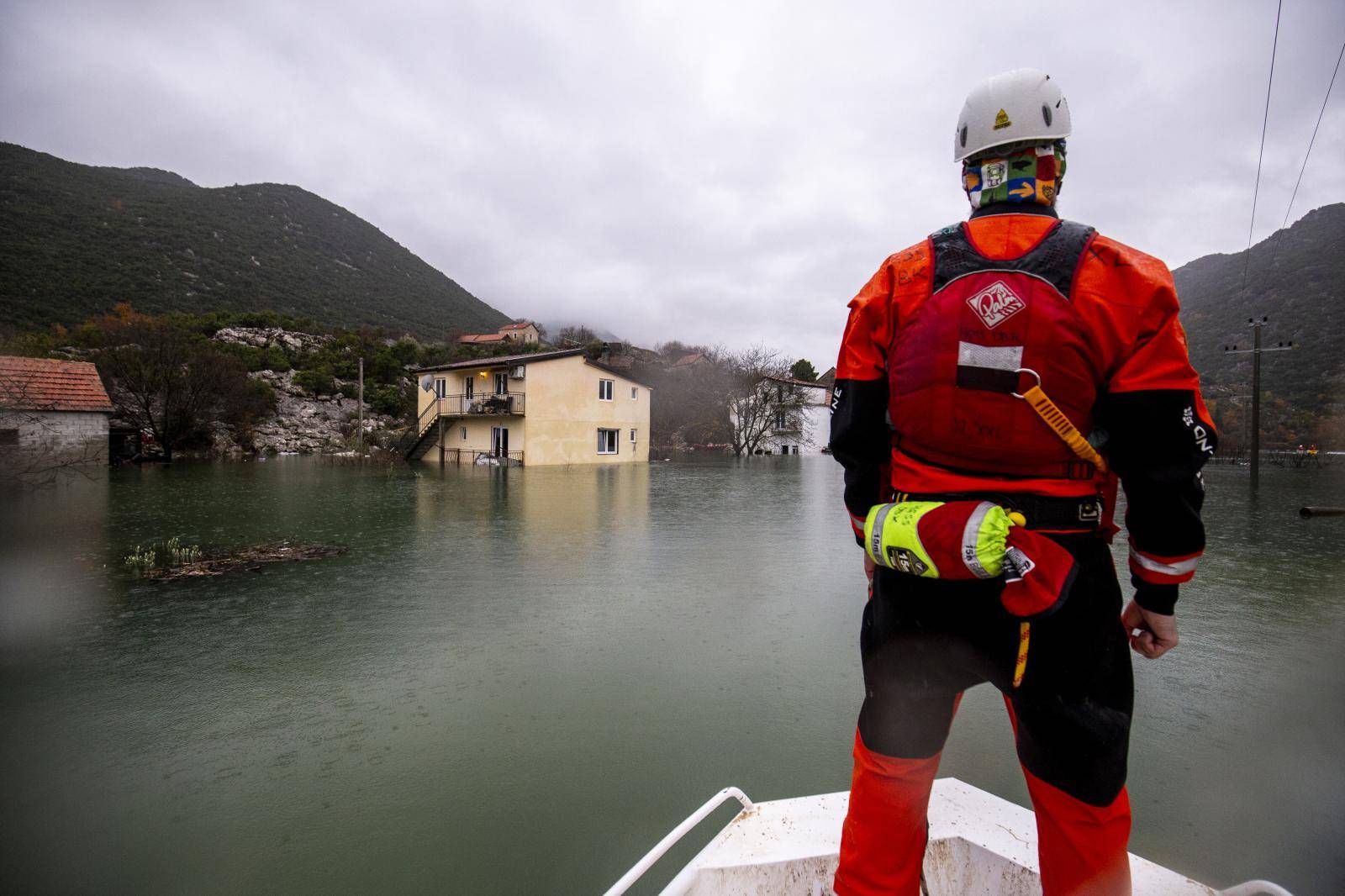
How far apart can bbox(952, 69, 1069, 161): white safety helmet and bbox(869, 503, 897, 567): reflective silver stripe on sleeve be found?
0.80 m

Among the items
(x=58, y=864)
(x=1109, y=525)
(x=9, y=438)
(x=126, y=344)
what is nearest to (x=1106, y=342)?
(x=1109, y=525)

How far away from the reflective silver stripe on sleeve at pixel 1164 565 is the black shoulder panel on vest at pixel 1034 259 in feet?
1.70

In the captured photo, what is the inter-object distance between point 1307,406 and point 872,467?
33.4m

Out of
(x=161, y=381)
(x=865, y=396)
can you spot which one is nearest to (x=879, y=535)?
(x=865, y=396)

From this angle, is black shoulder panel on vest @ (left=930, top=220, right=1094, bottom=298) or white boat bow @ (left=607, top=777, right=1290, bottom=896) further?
white boat bow @ (left=607, top=777, right=1290, bottom=896)

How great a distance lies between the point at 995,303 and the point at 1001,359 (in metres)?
0.11

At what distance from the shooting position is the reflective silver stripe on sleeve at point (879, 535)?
1.21 m

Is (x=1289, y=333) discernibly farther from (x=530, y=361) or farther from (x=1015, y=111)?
(x=1015, y=111)

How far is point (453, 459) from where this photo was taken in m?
23.8

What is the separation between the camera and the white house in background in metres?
35.9

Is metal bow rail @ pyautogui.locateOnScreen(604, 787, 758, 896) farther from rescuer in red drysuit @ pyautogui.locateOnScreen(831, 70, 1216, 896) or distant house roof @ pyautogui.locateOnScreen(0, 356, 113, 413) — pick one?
distant house roof @ pyautogui.locateOnScreen(0, 356, 113, 413)

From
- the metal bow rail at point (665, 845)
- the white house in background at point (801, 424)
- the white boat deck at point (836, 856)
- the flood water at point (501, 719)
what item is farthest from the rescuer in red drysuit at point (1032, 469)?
the white house in background at point (801, 424)

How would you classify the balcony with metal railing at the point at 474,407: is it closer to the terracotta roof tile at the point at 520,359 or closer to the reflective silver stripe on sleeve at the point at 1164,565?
the terracotta roof tile at the point at 520,359

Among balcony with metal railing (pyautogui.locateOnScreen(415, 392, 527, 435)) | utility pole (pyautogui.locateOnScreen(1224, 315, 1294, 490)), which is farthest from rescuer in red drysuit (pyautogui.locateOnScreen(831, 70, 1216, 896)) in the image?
utility pole (pyautogui.locateOnScreen(1224, 315, 1294, 490))
